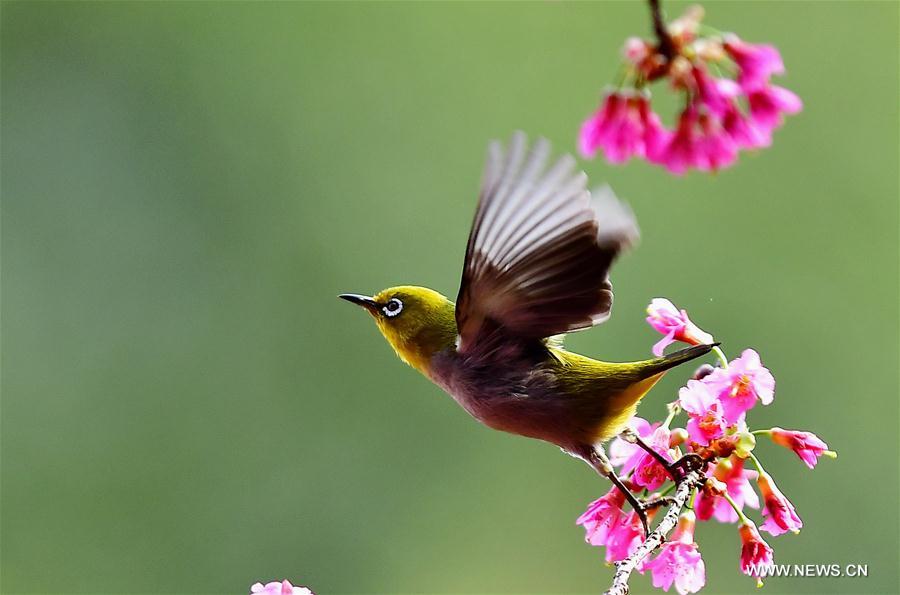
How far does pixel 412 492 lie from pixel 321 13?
4518 mm

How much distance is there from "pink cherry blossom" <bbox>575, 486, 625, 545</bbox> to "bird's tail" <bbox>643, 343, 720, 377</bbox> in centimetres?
33

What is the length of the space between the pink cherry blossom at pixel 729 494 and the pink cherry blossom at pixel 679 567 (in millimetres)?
100

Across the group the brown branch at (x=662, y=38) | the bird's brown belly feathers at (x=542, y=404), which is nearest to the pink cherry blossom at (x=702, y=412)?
the bird's brown belly feathers at (x=542, y=404)

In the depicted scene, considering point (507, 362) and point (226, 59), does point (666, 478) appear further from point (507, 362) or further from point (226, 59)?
point (226, 59)

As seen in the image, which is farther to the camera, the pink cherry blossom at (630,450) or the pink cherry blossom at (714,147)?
the pink cherry blossom at (630,450)

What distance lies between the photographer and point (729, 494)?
2215mm

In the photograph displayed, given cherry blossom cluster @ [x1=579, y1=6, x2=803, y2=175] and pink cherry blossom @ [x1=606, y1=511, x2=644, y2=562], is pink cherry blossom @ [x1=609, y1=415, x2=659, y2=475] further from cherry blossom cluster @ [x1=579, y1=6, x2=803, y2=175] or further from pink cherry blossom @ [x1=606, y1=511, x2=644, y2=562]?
cherry blossom cluster @ [x1=579, y1=6, x2=803, y2=175]

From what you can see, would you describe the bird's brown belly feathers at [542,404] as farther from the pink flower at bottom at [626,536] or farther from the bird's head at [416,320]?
the pink flower at bottom at [626,536]

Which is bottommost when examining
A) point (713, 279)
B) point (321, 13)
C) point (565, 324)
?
point (565, 324)

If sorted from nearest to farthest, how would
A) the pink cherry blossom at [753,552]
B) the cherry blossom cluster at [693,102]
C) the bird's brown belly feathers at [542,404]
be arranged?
the cherry blossom cluster at [693,102] < the pink cherry blossom at [753,552] < the bird's brown belly feathers at [542,404]

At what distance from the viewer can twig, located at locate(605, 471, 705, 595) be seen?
161 centimetres

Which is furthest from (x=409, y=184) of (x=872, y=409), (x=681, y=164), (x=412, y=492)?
(x=681, y=164)

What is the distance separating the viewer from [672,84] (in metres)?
1.72

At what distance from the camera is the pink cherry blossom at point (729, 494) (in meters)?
2.20
